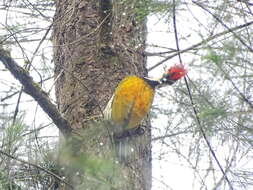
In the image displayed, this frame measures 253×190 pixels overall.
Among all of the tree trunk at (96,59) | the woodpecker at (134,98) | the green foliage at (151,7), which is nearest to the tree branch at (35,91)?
the tree trunk at (96,59)

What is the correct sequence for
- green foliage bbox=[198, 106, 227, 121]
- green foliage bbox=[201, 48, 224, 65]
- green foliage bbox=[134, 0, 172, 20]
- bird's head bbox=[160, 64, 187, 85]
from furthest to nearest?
bird's head bbox=[160, 64, 187, 85] → green foliage bbox=[134, 0, 172, 20] → green foliage bbox=[198, 106, 227, 121] → green foliage bbox=[201, 48, 224, 65]

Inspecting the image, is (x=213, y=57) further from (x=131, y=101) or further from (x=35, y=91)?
(x=131, y=101)

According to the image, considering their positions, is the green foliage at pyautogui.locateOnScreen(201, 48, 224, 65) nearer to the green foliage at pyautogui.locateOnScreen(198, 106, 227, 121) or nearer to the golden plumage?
the green foliage at pyautogui.locateOnScreen(198, 106, 227, 121)

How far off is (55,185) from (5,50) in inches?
24.6

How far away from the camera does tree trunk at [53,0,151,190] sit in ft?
9.23

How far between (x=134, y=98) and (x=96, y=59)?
0.90 feet

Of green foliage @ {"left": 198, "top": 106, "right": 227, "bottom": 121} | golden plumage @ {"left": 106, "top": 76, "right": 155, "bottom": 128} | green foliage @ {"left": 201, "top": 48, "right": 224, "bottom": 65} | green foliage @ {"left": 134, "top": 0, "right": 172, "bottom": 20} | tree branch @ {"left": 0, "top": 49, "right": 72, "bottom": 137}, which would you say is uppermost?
green foliage @ {"left": 134, "top": 0, "right": 172, "bottom": 20}

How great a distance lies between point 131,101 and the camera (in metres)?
2.88

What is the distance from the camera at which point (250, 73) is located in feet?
7.00

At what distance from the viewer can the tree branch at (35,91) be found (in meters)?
2.44

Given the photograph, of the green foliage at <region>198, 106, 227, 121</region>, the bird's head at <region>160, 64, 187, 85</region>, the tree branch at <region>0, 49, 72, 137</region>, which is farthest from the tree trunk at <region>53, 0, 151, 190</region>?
the green foliage at <region>198, 106, 227, 121</region>

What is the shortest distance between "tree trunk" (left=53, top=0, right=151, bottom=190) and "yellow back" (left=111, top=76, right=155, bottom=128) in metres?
0.09

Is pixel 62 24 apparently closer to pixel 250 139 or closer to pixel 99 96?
pixel 99 96

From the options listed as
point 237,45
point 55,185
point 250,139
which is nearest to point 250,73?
point 237,45
